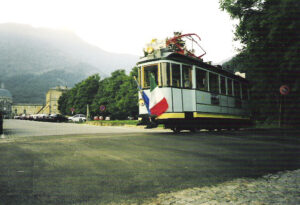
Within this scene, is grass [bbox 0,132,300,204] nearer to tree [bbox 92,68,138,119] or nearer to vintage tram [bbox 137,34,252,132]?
vintage tram [bbox 137,34,252,132]

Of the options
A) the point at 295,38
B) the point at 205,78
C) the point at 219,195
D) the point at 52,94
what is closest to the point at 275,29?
the point at 295,38

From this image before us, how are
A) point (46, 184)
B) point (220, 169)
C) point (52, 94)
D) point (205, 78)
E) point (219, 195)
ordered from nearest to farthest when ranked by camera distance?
point (219, 195) < point (46, 184) < point (220, 169) < point (205, 78) < point (52, 94)

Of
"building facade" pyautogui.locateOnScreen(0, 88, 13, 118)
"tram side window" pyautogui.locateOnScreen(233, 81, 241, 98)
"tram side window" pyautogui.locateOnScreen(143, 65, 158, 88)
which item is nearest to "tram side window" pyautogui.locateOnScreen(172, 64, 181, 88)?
"tram side window" pyautogui.locateOnScreen(143, 65, 158, 88)

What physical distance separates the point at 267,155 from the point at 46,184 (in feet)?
18.9

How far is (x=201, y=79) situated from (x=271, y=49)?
13.9ft

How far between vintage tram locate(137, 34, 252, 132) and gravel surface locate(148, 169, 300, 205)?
9.00 m

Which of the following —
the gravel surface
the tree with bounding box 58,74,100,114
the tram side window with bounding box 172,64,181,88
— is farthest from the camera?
the tree with bounding box 58,74,100,114

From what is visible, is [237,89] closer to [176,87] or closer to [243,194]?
[176,87]

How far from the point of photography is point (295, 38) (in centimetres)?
889

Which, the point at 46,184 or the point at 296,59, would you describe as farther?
the point at 296,59

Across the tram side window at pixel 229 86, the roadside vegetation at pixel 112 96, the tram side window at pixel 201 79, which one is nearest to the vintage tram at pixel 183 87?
the tram side window at pixel 201 79

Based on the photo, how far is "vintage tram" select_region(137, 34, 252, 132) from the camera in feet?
45.0

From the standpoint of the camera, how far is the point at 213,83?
16.6 m

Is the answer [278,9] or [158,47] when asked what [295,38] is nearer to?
[278,9]
